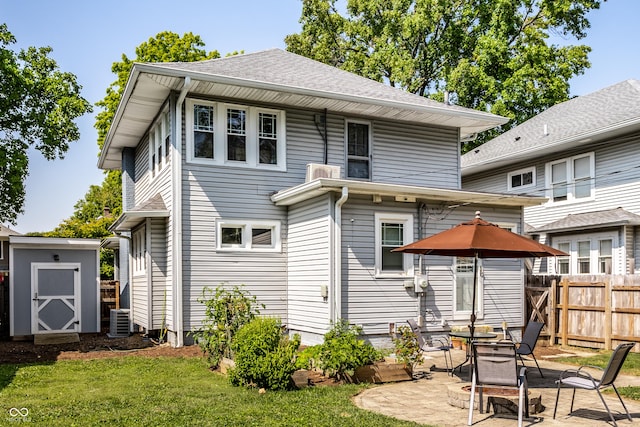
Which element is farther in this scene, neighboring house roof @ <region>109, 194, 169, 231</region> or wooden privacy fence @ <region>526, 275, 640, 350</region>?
neighboring house roof @ <region>109, 194, 169, 231</region>

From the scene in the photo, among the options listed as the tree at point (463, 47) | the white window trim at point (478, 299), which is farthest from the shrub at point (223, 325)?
the tree at point (463, 47)

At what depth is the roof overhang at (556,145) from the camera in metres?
15.2

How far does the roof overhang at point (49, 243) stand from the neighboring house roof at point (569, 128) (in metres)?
12.5

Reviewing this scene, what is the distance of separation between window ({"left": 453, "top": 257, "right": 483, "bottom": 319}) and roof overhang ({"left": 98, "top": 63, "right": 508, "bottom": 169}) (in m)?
3.88

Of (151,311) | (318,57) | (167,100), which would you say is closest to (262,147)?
(167,100)

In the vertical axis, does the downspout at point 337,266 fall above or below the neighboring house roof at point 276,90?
below

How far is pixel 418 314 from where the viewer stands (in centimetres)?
1237

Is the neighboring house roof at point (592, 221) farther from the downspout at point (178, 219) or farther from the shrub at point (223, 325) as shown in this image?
the downspout at point (178, 219)

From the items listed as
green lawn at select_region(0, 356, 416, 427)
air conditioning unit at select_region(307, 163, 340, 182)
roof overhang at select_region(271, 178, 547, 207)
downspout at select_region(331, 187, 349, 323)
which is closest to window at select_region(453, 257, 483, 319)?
roof overhang at select_region(271, 178, 547, 207)

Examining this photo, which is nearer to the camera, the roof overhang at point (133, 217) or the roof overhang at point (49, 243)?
the roof overhang at point (133, 217)

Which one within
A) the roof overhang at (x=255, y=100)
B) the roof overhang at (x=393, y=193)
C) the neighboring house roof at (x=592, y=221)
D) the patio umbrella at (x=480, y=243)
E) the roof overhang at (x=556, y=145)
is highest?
the roof overhang at (x=255, y=100)

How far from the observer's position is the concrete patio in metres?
6.68

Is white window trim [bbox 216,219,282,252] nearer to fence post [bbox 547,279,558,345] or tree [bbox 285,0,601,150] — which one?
fence post [bbox 547,279,558,345]

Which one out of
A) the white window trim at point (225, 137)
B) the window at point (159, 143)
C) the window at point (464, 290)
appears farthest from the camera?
the window at point (159, 143)
